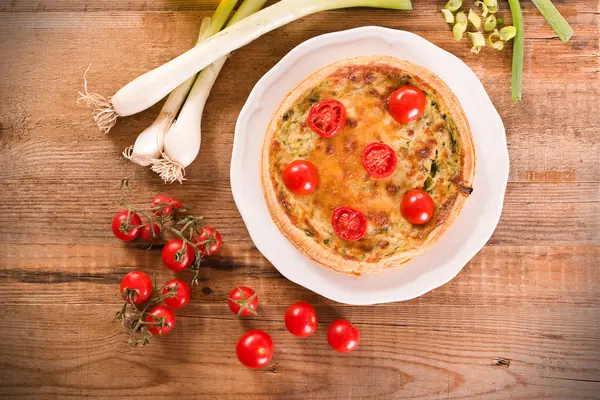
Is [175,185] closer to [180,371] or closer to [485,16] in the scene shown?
[180,371]

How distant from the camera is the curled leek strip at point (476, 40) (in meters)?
3.30

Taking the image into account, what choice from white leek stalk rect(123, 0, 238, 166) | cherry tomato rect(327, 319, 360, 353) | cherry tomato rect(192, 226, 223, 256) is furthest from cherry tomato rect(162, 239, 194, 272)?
cherry tomato rect(327, 319, 360, 353)

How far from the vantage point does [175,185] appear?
11.1 ft

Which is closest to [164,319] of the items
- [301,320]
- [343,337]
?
[301,320]

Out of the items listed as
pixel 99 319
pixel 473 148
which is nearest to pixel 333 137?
pixel 473 148

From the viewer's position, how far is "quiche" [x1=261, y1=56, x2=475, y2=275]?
299 cm

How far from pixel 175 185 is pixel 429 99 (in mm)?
1703

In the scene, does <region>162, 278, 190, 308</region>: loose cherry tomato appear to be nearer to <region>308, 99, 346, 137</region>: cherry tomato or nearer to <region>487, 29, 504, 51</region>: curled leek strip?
<region>308, 99, 346, 137</region>: cherry tomato

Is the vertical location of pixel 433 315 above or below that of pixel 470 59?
below

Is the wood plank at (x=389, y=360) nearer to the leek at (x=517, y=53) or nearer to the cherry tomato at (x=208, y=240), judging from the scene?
the cherry tomato at (x=208, y=240)

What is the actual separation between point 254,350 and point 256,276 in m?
0.48

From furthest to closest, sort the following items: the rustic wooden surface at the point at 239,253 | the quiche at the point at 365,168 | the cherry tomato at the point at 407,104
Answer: the rustic wooden surface at the point at 239,253, the quiche at the point at 365,168, the cherry tomato at the point at 407,104

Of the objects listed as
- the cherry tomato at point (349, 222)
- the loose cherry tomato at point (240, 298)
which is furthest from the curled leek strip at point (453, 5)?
the loose cherry tomato at point (240, 298)

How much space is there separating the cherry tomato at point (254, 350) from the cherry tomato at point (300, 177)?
38.1 inches
